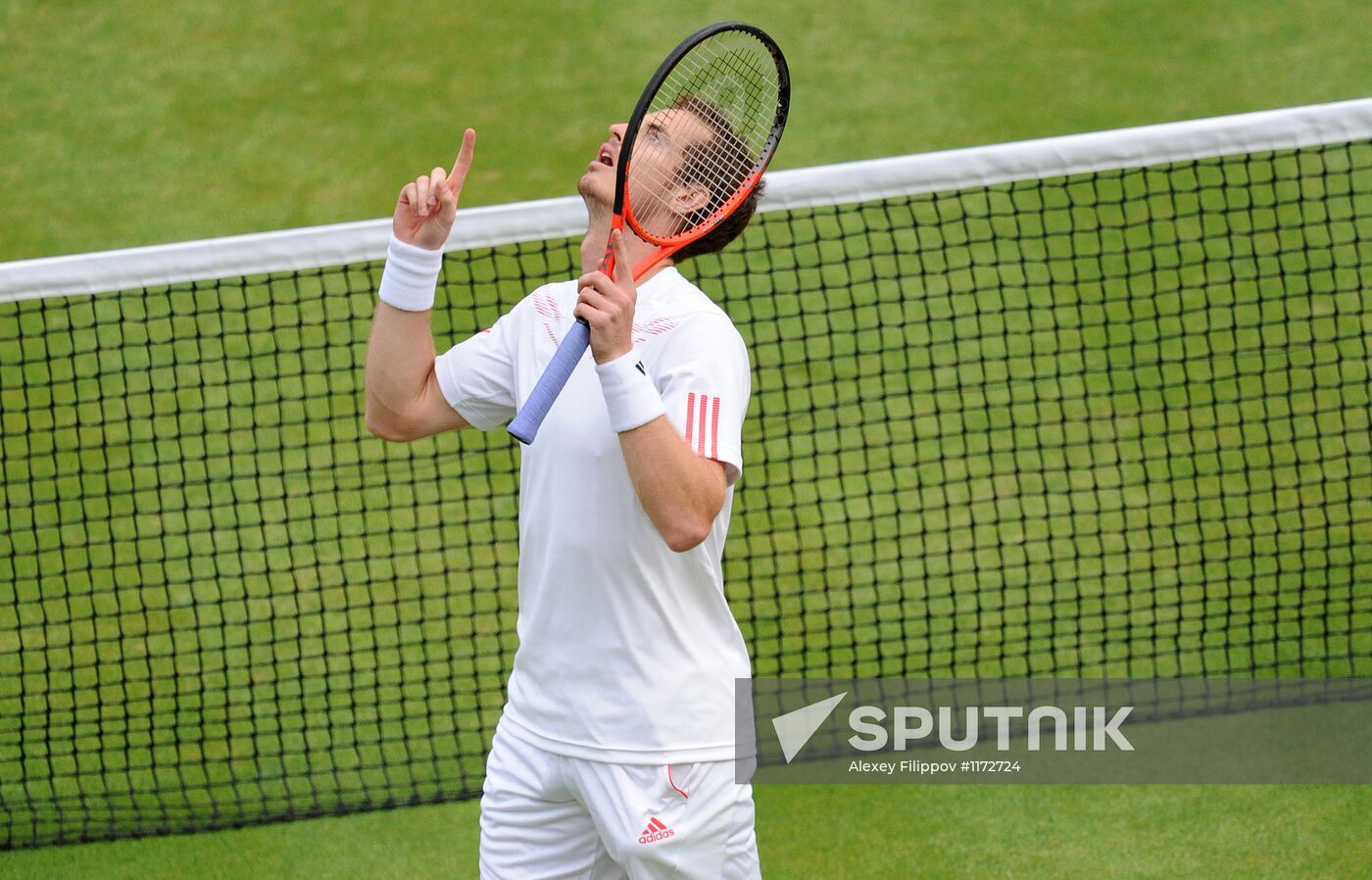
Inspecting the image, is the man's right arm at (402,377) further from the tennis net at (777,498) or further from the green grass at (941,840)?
the green grass at (941,840)

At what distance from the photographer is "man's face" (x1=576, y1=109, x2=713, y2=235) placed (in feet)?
10.4

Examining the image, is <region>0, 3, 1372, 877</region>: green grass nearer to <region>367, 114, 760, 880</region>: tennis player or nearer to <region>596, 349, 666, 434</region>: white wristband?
<region>367, 114, 760, 880</region>: tennis player

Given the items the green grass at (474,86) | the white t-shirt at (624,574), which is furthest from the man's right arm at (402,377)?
the green grass at (474,86)

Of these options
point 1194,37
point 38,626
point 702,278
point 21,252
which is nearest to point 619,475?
point 38,626

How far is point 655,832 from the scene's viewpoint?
3135 millimetres

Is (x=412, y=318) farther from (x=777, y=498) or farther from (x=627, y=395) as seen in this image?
(x=777, y=498)

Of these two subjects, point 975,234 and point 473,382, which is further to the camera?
point 975,234

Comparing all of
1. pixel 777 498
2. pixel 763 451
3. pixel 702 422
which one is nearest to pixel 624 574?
pixel 702 422

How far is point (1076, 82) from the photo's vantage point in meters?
10.1

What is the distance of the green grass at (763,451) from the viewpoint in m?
5.42

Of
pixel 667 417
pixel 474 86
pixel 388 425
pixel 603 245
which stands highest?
pixel 603 245

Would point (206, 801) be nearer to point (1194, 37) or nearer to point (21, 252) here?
point (21, 252)

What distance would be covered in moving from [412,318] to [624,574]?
79 cm

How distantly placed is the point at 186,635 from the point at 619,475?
3819 millimetres
